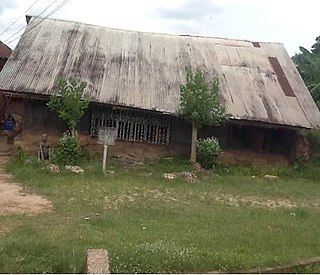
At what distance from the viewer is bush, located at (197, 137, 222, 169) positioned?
1594cm

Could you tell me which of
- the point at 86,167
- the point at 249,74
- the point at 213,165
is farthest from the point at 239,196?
the point at 249,74

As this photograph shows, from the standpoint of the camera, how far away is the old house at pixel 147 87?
54.1 feet

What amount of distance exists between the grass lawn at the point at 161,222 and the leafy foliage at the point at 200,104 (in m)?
1.56

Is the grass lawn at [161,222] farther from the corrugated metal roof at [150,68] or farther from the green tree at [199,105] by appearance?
the corrugated metal roof at [150,68]

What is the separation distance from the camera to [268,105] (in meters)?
17.3

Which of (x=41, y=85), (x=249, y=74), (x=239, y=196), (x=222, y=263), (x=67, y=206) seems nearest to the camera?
(x=222, y=263)

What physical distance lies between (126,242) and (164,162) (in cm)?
907

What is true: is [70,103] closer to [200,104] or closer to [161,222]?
[200,104]

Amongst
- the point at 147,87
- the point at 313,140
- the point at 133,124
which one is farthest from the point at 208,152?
the point at 313,140

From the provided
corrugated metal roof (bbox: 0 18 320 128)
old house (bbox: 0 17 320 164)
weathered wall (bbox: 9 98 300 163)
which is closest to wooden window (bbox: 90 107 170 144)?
old house (bbox: 0 17 320 164)

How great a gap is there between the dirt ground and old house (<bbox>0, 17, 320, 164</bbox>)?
15.2 ft

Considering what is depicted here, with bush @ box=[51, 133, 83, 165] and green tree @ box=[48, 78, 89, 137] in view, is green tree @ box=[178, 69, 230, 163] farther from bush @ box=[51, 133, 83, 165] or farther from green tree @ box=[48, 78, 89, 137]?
bush @ box=[51, 133, 83, 165]

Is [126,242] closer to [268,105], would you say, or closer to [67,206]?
[67,206]

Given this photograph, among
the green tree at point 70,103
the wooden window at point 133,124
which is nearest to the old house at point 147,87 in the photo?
the wooden window at point 133,124
